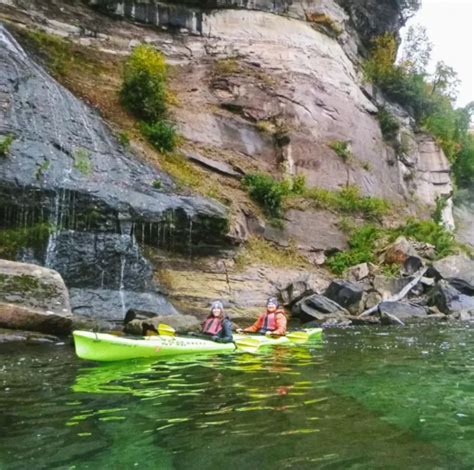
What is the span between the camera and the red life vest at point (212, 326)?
11.8m

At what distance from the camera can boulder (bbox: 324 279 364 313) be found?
58.7 ft

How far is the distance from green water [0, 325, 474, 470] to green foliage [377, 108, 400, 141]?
23.4 meters

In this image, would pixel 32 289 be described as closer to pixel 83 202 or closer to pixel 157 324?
pixel 157 324

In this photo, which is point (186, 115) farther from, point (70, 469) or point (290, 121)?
point (70, 469)

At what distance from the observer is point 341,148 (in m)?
26.4

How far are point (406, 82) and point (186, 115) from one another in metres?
16.6

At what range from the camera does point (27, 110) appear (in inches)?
660

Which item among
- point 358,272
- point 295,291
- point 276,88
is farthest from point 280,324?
point 276,88

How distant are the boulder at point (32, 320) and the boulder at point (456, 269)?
14.8m

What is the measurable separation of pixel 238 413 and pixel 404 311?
42.9 ft

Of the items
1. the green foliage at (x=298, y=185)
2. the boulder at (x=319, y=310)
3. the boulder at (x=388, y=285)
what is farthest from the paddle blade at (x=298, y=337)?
the green foliage at (x=298, y=185)

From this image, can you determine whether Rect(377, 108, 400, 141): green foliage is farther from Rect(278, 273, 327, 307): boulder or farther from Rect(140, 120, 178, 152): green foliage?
Rect(278, 273, 327, 307): boulder

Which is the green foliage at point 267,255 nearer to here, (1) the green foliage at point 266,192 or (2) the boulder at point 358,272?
(1) the green foliage at point 266,192

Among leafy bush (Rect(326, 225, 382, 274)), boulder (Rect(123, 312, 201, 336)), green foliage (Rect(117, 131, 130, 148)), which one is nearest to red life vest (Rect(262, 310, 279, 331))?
boulder (Rect(123, 312, 201, 336))
